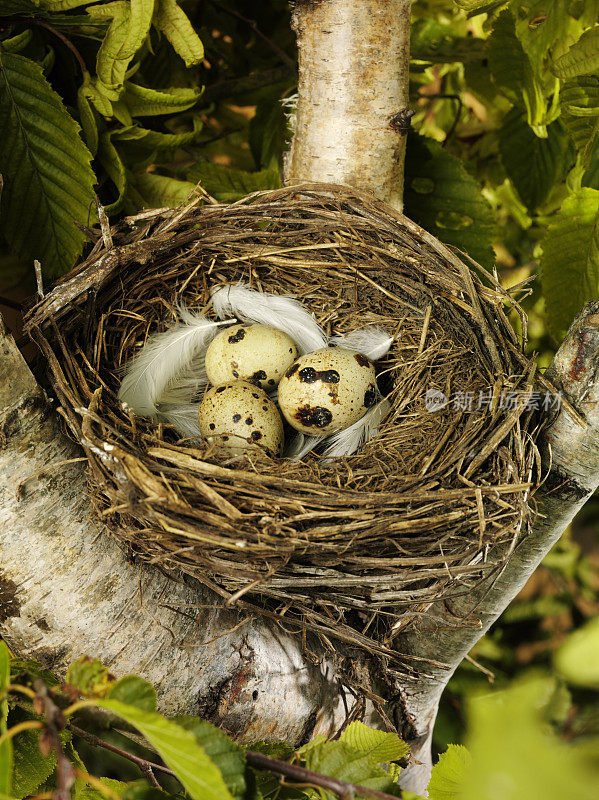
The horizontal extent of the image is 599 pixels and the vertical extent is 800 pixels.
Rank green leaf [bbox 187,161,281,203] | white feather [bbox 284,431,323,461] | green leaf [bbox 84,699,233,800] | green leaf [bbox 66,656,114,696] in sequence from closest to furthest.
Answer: green leaf [bbox 84,699,233,800]
green leaf [bbox 66,656,114,696]
white feather [bbox 284,431,323,461]
green leaf [bbox 187,161,281,203]

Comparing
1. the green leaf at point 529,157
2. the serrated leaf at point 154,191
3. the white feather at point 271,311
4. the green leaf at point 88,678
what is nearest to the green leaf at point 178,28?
the serrated leaf at point 154,191

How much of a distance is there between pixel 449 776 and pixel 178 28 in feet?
4.45

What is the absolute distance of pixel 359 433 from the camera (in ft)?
4.52

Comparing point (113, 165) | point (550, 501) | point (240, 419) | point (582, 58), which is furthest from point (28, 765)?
point (582, 58)

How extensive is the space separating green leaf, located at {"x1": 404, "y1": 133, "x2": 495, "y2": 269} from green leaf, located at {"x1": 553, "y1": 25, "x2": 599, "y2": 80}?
0.54m

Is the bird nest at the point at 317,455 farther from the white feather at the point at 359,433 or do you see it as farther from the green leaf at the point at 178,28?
the green leaf at the point at 178,28

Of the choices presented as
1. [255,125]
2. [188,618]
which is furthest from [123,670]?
[255,125]

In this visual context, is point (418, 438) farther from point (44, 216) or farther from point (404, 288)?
point (44, 216)

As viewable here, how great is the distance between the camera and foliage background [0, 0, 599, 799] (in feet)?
3.94

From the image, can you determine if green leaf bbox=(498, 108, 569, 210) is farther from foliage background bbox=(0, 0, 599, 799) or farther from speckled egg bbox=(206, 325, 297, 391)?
speckled egg bbox=(206, 325, 297, 391)

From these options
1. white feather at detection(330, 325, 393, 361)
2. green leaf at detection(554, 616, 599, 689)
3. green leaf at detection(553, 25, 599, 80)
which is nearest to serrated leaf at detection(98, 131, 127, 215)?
white feather at detection(330, 325, 393, 361)

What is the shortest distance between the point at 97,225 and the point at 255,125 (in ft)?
2.09

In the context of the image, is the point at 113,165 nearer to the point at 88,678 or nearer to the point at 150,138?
the point at 150,138

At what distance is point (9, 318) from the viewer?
5.73 ft
